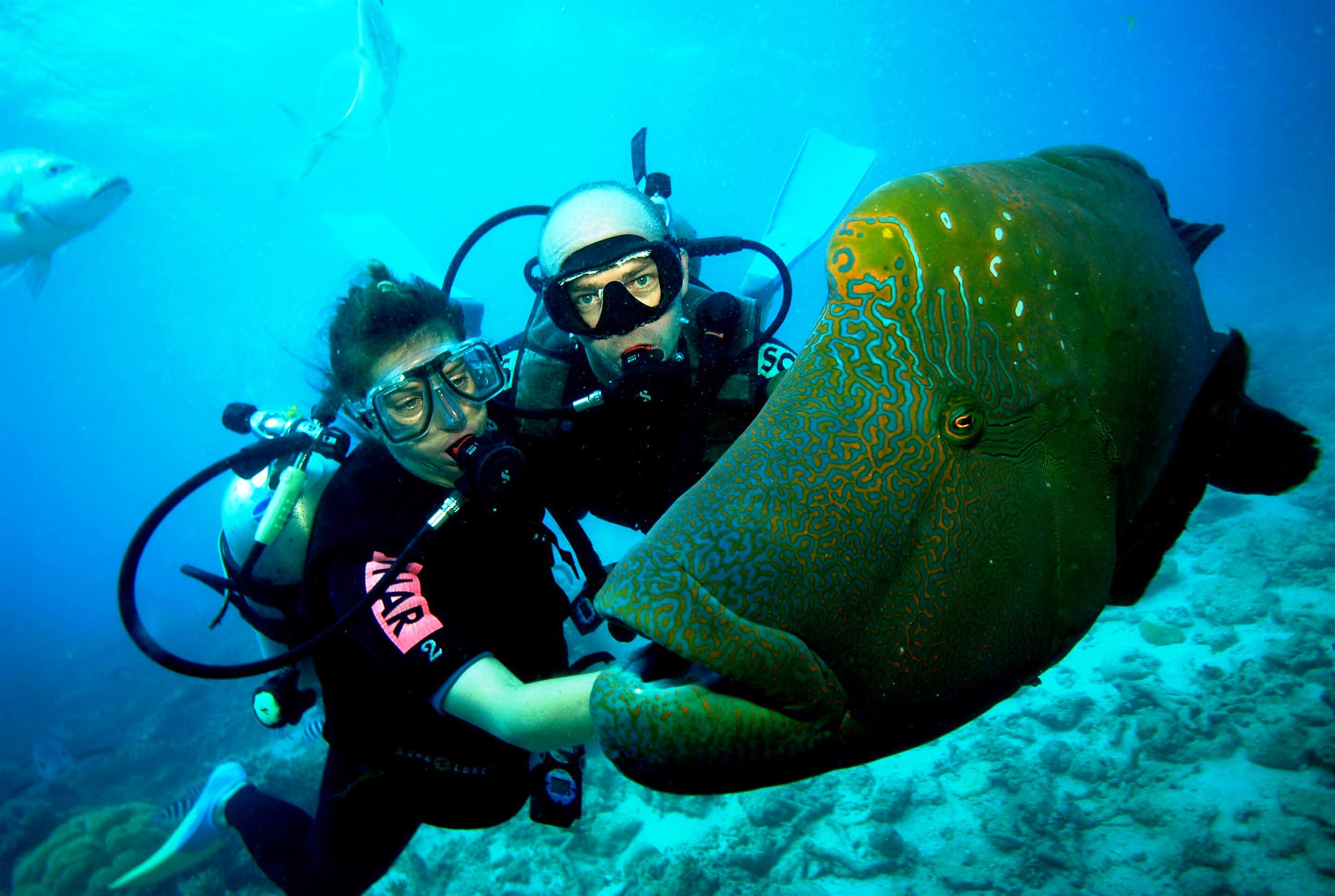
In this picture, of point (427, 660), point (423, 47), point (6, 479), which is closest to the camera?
point (427, 660)

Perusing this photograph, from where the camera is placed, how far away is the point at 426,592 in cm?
257

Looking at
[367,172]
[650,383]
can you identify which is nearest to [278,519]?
[650,383]

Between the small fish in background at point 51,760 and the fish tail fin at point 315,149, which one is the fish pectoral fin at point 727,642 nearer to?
the fish tail fin at point 315,149

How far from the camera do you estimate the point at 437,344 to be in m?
3.07

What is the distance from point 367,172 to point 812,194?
5299 centimetres

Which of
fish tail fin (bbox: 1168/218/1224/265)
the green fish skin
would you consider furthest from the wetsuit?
fish tail fin (bbox: 1168/218/1224/265)

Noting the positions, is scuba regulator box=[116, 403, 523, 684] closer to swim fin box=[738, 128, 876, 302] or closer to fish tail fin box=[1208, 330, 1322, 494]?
fish tail fin box=[1208, 330, 1322, 494]

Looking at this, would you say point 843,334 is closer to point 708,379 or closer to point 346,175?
point 708,379

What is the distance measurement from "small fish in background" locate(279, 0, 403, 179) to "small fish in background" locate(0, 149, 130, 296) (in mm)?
3449

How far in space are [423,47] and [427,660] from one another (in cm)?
4316

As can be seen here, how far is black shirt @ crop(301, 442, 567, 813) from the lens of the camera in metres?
2.20

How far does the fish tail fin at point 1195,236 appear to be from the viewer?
203 cm

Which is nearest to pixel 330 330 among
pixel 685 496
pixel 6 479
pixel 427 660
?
pixel 427 660

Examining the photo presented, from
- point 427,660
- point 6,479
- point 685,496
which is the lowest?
point 427,660
